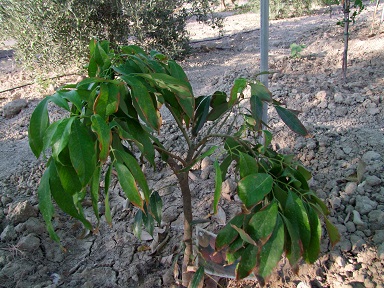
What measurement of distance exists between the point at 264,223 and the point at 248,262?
12 centimetres

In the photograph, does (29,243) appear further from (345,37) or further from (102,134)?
(345,37)

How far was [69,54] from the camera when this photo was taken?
4.36 metres

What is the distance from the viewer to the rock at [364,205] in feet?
6.10

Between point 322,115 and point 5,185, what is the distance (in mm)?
2281

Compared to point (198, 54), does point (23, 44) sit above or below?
above

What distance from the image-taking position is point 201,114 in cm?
128

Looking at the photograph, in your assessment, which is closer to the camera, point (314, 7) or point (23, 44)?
point (23, 44)

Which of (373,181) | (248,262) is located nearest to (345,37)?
(373,181)

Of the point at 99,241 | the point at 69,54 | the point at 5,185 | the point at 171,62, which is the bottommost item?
the point at 99,241

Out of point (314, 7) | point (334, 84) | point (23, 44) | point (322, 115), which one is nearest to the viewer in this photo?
point (322, 115)

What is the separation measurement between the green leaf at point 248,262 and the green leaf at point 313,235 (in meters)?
0.15

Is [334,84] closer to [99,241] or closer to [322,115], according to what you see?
[322,115]

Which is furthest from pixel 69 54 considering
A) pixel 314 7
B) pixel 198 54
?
pixel 314 7

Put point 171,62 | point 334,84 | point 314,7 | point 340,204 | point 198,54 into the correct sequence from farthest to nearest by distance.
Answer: point 314,7, point 198,54, point 334,84, point 340,204, point 171,62
